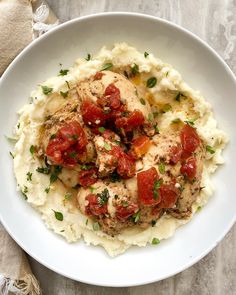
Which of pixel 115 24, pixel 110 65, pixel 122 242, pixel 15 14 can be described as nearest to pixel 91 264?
pixel 122 242

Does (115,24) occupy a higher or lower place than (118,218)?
higher

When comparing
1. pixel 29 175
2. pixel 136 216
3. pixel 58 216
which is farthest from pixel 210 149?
pixel 29 175

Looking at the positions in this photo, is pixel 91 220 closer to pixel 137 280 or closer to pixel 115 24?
pixel 137 280

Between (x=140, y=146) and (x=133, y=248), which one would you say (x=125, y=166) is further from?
(x=133, y=248)

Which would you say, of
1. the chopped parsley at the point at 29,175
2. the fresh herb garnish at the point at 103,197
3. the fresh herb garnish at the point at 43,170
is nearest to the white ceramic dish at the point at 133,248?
the chopped parsley at the point at 29,175

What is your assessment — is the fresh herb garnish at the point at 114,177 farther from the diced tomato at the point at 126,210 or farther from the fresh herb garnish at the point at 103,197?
the diced tomato at the point at 126,210

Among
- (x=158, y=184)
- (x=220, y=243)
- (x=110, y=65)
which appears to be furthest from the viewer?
(x=220, y=243)
